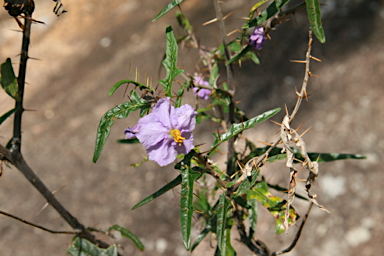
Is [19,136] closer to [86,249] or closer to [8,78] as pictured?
[8,78]

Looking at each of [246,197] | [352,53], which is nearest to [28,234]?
[246,197]

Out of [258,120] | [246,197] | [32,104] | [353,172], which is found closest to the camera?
[258,120]

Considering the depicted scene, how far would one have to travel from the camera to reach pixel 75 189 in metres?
2.27

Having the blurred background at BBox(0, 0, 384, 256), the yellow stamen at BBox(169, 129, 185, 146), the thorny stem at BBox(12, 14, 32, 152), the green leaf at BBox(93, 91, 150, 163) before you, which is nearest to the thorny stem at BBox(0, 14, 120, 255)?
the thorny stem at BBox(12, 14, 32, 152)

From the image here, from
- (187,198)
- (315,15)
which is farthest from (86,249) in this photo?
(315,15)

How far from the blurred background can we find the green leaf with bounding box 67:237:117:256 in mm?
563

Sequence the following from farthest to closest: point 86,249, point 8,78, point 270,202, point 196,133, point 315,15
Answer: point 196,133 < point 86,249 < point 270,202 < point 8,78 < point 315,15

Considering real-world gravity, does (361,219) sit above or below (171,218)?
below

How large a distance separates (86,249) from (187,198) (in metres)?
0.47

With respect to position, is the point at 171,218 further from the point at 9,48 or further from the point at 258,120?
the point at 9,48

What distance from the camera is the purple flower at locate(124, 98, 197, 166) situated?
2.32ft

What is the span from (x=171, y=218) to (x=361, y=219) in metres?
0.93

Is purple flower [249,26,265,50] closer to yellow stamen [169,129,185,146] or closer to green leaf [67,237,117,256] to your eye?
yellow stamen [169,129,185,146]

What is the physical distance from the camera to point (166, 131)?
2.33ft
